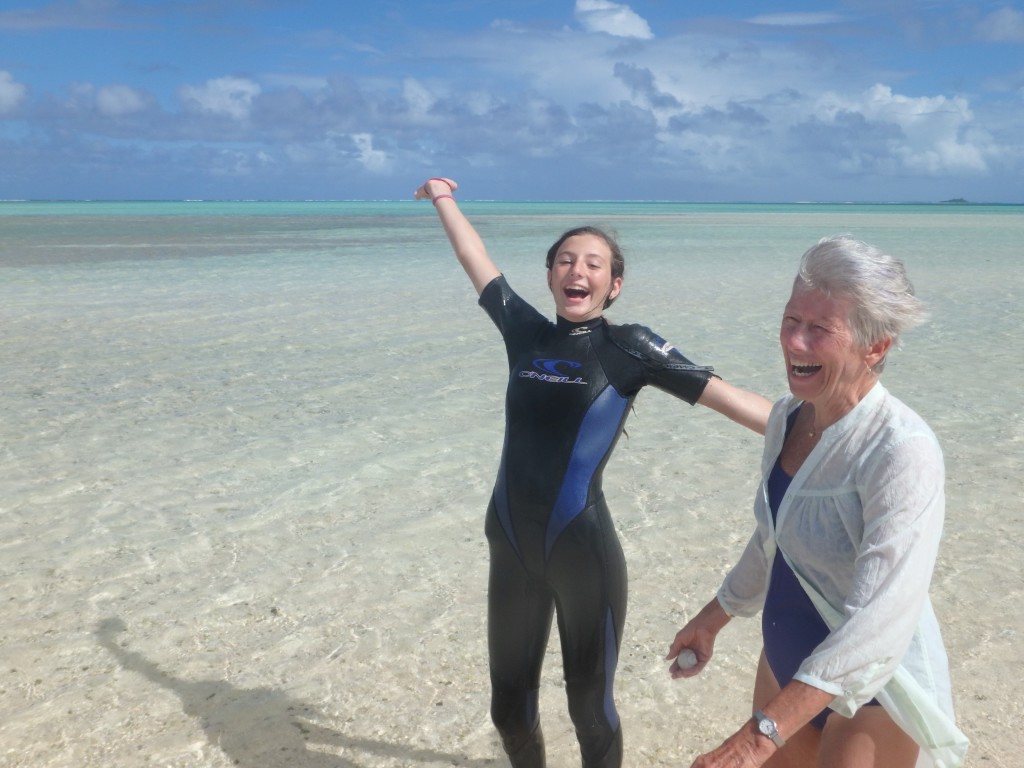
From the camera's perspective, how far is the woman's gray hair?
1.76 m

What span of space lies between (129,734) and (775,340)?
842 centimetres

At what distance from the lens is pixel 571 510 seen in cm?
275

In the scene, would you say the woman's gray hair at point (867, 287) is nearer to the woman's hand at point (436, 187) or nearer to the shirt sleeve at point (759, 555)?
the shirt sleeve at point (759, 555)

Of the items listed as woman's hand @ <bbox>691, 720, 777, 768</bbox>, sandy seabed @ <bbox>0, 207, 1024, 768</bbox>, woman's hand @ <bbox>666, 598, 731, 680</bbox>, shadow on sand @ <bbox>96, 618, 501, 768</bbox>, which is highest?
woman's hand @ <bbox>691, 720, 777, 768</bbox>

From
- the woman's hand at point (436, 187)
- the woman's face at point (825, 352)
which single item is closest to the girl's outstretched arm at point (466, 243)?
the woman's hand at point (436, 187)

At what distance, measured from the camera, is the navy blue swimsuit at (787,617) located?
195 centimetres

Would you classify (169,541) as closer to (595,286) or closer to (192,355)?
(595,286)

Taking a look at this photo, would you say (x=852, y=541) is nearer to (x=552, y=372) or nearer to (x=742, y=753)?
(x=742, y=753)

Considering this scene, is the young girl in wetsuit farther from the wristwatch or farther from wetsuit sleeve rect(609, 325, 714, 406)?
the wristwatch

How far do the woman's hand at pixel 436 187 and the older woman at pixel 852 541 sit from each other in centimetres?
192

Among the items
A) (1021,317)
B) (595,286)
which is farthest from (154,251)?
(595,286)

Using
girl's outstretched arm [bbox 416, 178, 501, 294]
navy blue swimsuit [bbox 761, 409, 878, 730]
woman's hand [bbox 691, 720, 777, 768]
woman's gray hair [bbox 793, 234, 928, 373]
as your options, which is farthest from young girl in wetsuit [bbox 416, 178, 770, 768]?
woman's hand [bbox 691, 720, 777, 768]

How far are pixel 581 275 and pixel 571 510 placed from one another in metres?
0.70

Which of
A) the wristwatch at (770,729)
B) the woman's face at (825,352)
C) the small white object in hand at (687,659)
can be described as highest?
the woman's face at (825,352)
